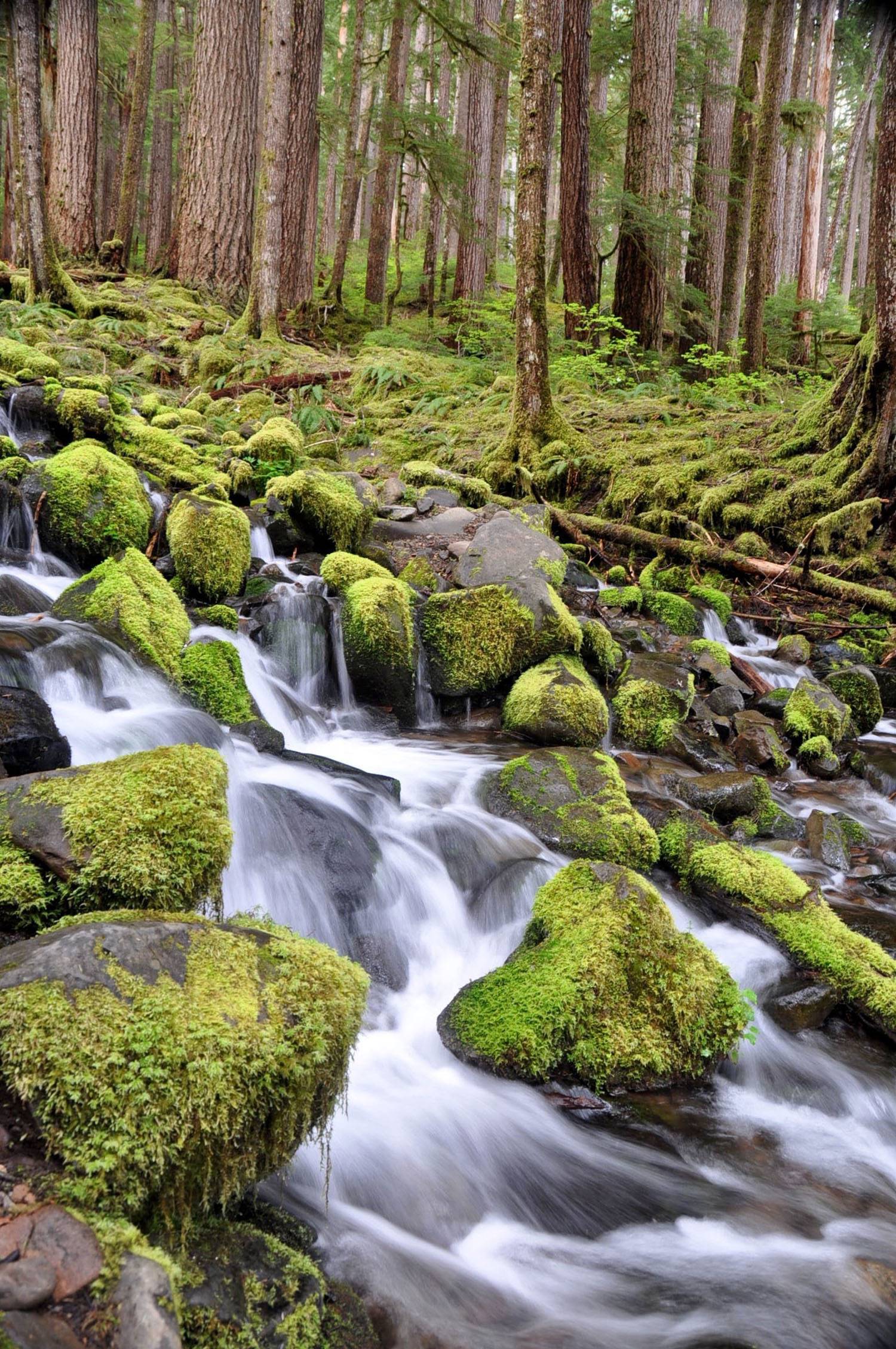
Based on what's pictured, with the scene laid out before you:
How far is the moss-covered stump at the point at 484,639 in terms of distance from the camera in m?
6.98

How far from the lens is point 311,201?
1788cm

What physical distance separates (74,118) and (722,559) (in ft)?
48.1

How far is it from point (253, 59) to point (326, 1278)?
18311mm

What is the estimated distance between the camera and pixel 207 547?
6930 millimetres

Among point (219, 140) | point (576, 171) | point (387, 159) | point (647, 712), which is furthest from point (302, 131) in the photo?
point (647, 712)

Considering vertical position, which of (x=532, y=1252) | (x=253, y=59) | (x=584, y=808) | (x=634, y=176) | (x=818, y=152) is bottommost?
(x=532, y=1252)

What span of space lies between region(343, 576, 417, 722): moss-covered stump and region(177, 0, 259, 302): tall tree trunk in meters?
11.6

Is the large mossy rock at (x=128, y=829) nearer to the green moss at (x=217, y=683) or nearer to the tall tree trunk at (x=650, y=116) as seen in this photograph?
the green moss at (x=217, y=683)

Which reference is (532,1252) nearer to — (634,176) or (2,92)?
(634,176)

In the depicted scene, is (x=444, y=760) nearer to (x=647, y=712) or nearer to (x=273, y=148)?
(x=647, y=712)

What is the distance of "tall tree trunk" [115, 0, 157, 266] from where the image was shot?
1917cm

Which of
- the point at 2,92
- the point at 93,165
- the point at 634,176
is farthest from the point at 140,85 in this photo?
the point at 634,176

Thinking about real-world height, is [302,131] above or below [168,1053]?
above

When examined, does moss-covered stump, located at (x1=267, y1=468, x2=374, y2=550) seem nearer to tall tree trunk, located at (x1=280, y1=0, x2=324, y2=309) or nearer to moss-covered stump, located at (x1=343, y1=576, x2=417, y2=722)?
moss-covered stump, located at (x1=343, y1=576, x2=417, y2=722)
